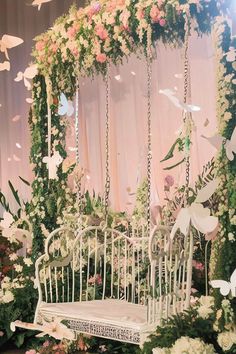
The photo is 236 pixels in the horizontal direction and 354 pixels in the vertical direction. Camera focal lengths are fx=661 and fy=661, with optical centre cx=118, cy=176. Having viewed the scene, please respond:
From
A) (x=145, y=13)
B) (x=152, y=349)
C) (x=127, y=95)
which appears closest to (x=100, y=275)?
(x=152, y=349)

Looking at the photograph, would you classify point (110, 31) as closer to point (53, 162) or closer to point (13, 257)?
point (53, 162)

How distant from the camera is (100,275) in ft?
14.9

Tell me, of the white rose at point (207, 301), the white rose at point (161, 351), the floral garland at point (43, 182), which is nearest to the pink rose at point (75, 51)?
the floral garland at point (43, 182)

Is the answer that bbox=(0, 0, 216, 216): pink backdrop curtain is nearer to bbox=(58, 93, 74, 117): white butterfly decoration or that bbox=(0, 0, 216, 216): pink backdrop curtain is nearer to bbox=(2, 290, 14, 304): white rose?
bbox=(58, 93, 74, 117): white butterfly decoration

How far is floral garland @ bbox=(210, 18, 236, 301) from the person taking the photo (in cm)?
299

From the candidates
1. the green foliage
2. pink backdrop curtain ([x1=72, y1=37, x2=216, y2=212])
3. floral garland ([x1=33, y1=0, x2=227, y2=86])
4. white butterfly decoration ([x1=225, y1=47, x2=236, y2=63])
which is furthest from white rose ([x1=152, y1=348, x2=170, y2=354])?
pink backdrop curtain ([x1=72, y1=37, x2=216, y2=212])

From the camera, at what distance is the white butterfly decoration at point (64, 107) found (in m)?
4.26

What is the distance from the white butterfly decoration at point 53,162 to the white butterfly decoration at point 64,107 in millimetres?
280

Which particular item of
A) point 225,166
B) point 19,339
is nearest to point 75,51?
point 225,166

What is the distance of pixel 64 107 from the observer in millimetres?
4316

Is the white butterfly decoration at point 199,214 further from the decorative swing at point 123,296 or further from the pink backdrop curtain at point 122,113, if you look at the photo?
the pink backdrop curtain at point 122,113

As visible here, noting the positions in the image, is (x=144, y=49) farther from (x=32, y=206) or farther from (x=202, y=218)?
(x=202, y=218)

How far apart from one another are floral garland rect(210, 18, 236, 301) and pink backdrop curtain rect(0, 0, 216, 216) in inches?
110

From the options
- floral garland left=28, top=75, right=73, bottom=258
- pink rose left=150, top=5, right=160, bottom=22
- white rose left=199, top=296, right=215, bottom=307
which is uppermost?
pink rose left=150, top=5, right=160, bottom=22
